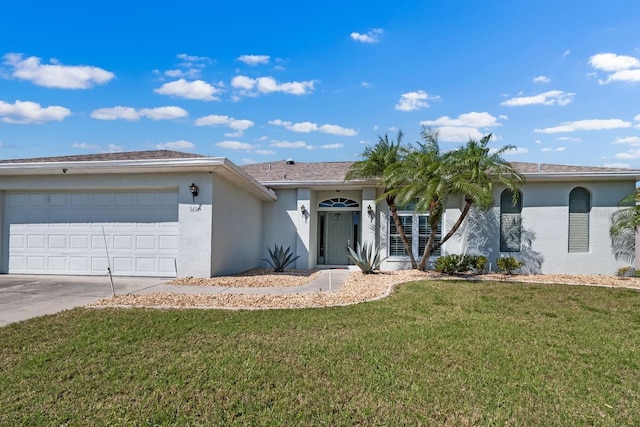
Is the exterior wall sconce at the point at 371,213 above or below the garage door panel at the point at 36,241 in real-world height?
above

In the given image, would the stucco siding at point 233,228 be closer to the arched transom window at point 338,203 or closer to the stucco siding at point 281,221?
the stucco siding at point 281,221

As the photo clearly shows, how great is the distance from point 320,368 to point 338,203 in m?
12.0

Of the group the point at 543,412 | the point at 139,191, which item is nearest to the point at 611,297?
the point at 543,412

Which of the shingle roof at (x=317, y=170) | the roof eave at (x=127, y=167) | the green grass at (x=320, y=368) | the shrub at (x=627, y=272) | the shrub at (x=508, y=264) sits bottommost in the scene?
the green grass at (x=320, y=368)

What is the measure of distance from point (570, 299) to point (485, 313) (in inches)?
118

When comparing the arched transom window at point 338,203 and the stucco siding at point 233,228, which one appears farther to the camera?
the arched transom window at point 338,203

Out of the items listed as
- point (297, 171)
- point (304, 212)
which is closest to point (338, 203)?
point (304, 212)

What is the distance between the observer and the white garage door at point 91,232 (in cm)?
1109

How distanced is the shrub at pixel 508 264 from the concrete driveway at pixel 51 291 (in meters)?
10.9

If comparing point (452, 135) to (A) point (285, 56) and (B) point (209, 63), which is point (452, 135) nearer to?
(A) point (285, 56)

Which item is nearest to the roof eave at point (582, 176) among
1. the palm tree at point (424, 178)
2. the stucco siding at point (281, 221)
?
the palm tree at point (424, 178)

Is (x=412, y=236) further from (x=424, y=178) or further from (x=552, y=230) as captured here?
(x=552, y=230)

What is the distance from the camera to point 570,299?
840 centimetres

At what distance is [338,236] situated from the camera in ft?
52.6
